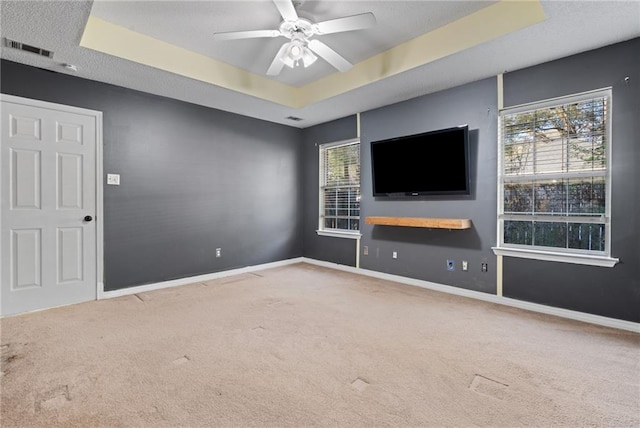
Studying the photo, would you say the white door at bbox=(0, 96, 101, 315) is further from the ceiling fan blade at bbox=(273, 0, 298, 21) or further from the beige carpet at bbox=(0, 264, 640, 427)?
the ceiling fan blade at bbox=(273, 0, 298, 21)

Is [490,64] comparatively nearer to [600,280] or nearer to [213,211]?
[600,280]

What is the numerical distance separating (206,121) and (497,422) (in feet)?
15.0

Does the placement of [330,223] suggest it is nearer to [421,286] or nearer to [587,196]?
[421,286]

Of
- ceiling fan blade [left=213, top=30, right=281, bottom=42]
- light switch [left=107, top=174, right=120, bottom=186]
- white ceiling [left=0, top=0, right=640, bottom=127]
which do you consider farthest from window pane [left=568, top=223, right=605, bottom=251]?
light switch [left=107, top=174, right=120, bottom=186]

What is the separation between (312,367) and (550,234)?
9.25 ft

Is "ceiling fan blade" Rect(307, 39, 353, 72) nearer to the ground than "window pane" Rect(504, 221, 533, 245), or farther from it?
farther from it

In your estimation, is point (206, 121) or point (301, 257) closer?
point (206, 121)

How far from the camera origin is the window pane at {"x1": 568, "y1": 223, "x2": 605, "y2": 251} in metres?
2.89

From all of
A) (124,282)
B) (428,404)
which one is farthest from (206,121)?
(428,404)

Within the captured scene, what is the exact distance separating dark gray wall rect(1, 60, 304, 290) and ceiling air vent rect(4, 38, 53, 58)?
42cm

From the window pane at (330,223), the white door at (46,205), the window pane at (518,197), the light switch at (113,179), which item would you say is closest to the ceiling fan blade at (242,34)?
the white door at (46,205)

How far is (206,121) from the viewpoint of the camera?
4453 millimetres

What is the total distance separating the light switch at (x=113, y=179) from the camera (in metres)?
3.62

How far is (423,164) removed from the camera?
12.9 ft
